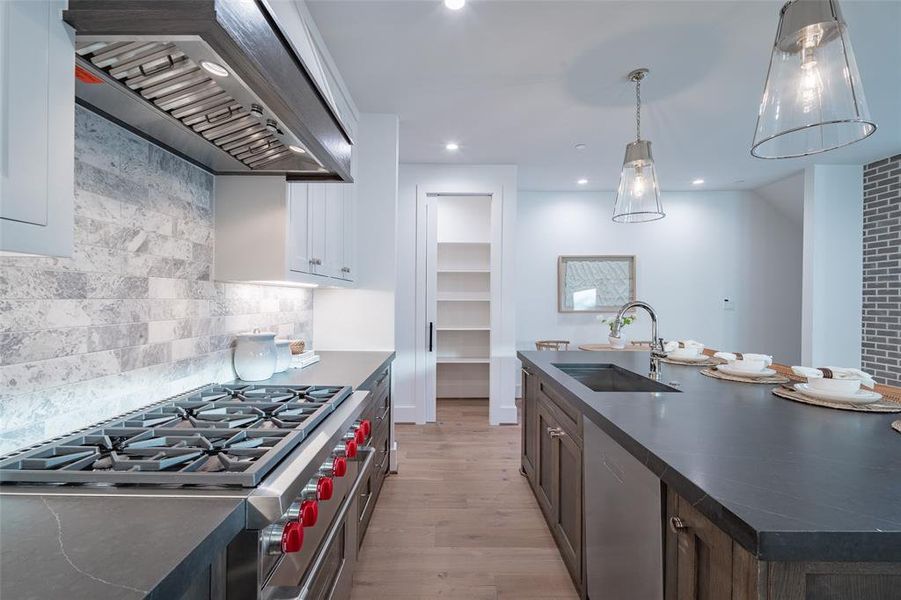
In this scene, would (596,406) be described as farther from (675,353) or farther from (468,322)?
(468,322)

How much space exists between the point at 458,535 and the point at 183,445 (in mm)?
1721

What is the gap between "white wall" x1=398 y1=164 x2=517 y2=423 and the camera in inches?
164

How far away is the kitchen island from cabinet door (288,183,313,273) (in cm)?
134

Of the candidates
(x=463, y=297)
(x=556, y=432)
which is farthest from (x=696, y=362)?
(x=463, y=297)

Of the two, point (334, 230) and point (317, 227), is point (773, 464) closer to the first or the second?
point (317, 227)

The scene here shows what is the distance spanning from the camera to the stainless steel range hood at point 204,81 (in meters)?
0.73

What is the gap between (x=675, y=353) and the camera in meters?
2.33

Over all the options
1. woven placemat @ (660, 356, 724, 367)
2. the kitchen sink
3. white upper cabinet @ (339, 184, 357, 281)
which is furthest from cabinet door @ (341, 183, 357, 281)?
woven placemat @ (660, 356, 724, 367)

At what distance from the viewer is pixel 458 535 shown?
7.19 feet

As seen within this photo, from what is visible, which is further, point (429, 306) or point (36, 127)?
point (429, 306)

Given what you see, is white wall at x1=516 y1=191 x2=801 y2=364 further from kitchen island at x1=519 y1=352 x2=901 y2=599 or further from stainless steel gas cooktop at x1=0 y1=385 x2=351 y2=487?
stainless steel gas cooktop at x1=0 y1=385 x2=351 y2=487

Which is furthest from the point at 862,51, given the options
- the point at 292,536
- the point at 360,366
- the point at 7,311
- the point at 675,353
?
the point at 7,311

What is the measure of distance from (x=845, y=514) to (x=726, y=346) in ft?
18.4

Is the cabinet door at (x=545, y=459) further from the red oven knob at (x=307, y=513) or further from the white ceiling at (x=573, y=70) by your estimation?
the white ceiling at (x=573, y=70)
